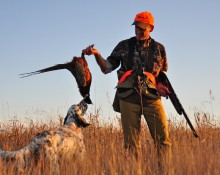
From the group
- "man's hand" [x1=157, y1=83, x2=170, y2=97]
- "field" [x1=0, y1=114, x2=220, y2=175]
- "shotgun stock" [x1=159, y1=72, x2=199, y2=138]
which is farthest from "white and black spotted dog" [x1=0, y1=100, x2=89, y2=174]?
"shotgun stock" [x1=159, y1=72, x2=199, y2=138]

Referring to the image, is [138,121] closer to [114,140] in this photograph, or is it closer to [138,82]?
[138,82]

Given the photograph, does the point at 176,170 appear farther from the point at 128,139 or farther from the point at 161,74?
the point at 161,74

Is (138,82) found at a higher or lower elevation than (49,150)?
higher

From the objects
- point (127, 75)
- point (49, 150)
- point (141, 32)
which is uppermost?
point (141, 32)

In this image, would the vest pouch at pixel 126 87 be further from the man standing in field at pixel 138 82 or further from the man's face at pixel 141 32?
the man's face at pixel 141 32

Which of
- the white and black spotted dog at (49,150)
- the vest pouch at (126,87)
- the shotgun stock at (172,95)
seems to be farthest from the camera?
the shotgun stock at (172,95)

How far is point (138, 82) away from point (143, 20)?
2.74 ft

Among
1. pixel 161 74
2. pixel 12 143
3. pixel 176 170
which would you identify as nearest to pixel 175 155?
pixel 176 170

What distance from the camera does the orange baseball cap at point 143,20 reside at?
17.2 feet

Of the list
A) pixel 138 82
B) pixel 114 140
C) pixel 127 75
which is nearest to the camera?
pixel 138 82

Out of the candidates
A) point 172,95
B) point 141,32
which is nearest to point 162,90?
point 172,95

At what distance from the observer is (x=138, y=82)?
5094 mm

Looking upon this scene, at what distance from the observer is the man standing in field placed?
17.1 feet

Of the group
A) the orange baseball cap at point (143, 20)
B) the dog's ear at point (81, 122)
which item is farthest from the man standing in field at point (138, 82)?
the dog's ear at point (81, 122)
